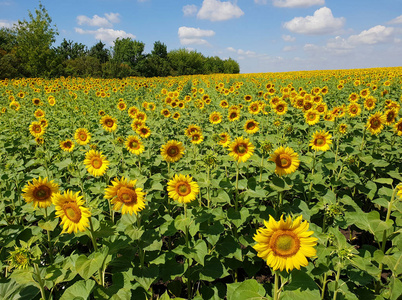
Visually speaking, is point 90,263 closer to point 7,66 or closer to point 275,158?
point 275,158

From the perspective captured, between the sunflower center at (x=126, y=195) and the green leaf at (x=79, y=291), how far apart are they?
724 millimetres

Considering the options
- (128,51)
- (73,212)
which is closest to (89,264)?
(73,212)

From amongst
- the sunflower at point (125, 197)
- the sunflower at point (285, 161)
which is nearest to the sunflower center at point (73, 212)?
the sunflower at point (125, 197)

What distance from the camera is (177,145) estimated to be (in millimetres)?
3537

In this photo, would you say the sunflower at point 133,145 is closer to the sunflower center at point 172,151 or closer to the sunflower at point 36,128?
the sunflower center at point 172,151

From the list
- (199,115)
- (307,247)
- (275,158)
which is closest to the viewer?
(307,247)

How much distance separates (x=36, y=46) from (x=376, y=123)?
1422 inches

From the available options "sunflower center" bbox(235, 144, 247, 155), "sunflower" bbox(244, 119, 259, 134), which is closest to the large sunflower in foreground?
"sunflower center" bbox(235, 144, 247, 155)

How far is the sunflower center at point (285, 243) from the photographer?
5.47ft

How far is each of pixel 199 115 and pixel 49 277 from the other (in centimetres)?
675

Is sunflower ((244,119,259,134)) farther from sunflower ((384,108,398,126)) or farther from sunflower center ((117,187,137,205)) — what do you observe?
sunflower center ((117,187,137,205))

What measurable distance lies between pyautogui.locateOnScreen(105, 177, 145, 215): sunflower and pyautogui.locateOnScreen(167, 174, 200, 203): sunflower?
1.20 ft

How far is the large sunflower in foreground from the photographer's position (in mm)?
1654

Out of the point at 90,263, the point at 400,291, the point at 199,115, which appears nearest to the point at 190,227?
the point at 90,263
